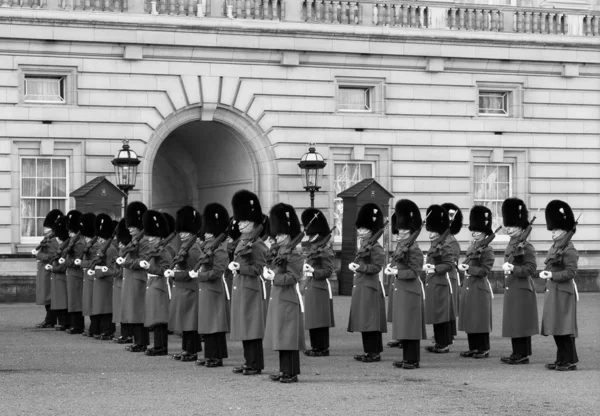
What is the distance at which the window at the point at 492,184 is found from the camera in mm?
23984

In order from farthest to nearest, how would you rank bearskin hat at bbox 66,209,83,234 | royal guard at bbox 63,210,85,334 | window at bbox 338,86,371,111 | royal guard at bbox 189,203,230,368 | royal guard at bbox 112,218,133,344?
window at bbox 338,86,371,111
bearskin hat at bbox 66,209,83,234
royal guard at bbox 63,210,85,334
royal guard at bbox 112,218,133,344
royal guard at bbox 189,203,230,368

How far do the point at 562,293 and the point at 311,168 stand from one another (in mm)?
10237

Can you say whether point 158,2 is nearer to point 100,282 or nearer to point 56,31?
point 56,31

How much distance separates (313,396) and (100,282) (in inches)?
227

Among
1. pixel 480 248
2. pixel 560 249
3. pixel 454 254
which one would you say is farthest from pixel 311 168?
pixel 560 249

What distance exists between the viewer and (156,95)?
71.1ft

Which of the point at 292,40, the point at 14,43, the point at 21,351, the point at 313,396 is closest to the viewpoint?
the point at 313,396

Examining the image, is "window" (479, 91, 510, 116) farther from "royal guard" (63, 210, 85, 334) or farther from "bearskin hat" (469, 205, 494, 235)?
"bearskin hat" (469, 205, 494, 235)

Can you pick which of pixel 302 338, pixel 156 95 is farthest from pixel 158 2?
pixel 302 338

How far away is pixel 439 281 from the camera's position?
1353 centimetres

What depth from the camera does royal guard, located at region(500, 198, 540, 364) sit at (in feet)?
40.4

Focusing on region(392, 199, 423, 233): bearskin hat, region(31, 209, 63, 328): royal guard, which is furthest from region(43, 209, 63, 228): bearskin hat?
region(392, 199, 423, 233): bearskin hat

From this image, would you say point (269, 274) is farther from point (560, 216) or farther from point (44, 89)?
point (44, 89)

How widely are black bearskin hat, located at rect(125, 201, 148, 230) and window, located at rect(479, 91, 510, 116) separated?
1126cm
